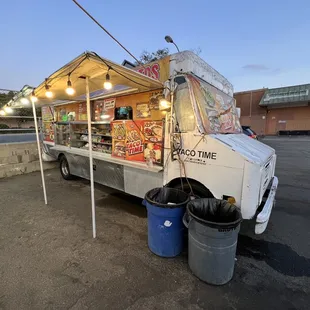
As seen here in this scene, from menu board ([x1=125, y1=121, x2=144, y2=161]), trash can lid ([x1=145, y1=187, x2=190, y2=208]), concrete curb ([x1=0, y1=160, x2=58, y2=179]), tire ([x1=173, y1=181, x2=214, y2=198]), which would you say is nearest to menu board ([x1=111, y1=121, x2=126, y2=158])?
menu board ([x1=125, y1=121, x2=144, y2=161])

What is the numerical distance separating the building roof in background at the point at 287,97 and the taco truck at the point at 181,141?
26802mm

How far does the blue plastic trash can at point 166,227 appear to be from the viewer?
233cm

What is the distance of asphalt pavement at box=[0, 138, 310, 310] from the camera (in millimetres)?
1845

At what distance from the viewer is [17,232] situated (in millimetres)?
3014

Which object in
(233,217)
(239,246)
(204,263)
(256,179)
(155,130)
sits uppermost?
(155,130)

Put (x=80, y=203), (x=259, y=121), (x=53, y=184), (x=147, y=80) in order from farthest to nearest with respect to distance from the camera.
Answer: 1. (x=259, y=121)
2. (x=53, y=184)
3. (x=80, y=203)
4. (x=147, y=80)

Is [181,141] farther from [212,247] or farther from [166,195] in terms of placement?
[212,247]

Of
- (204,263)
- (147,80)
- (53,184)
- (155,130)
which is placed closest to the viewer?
(204,263)

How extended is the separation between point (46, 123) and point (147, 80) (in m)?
5.51

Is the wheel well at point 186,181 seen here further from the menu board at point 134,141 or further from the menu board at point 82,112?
the menu board at point 82,112

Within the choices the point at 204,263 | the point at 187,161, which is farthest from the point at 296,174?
the point at 204,263

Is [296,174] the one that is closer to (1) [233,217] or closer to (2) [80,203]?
(1) [233,217]

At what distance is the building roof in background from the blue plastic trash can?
29.3 metres

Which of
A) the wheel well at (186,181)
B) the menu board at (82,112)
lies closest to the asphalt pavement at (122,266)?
the wheel well at (186,181)
